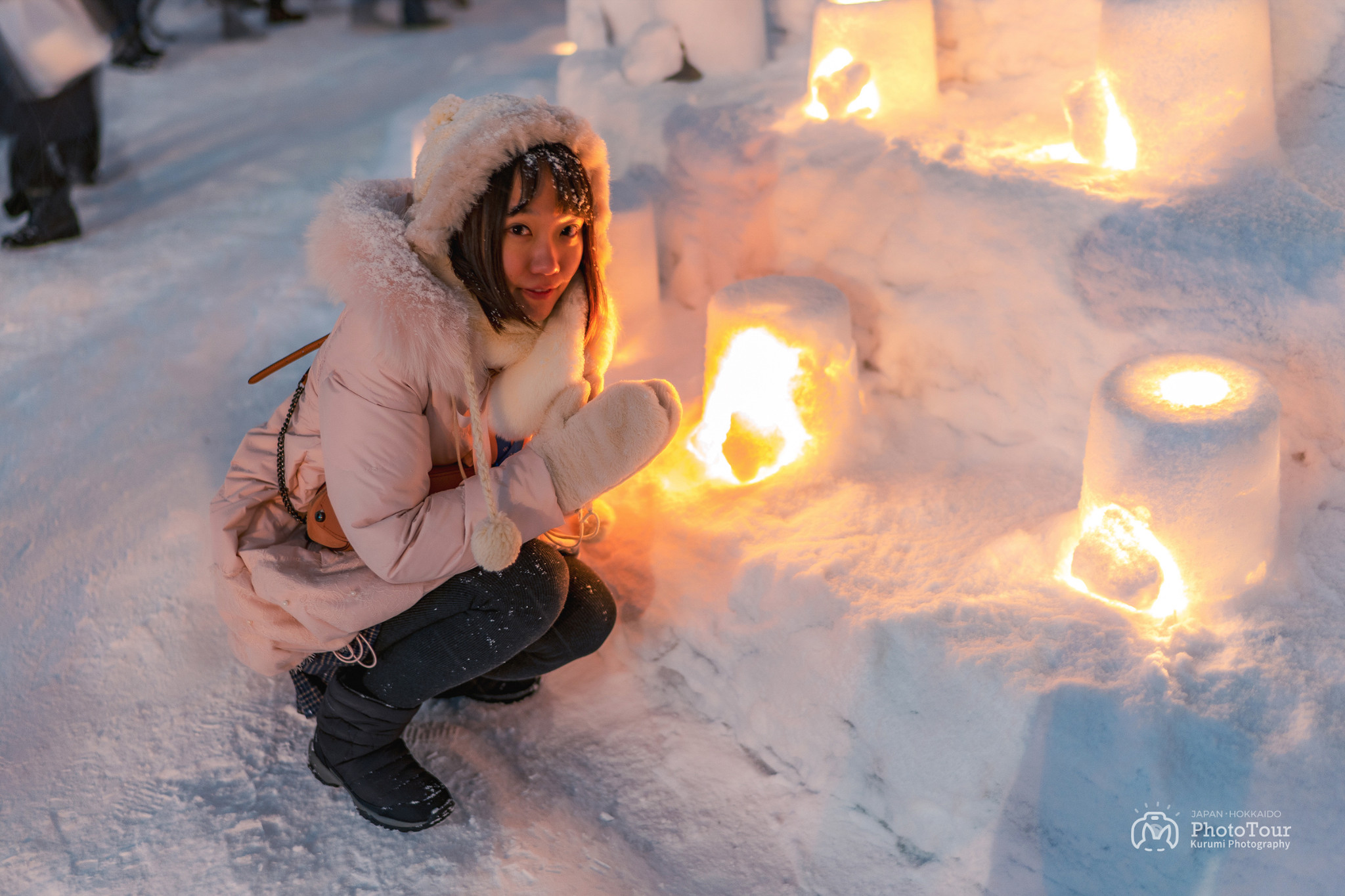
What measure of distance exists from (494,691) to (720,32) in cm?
215

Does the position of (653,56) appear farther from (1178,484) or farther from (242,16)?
(242,16)

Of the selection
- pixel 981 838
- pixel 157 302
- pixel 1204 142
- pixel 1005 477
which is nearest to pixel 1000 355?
pixel 1005 477

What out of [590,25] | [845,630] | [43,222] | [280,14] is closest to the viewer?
[845,630]

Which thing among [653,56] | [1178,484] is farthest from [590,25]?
[1178,484]

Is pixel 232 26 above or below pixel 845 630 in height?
above

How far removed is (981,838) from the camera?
1.65 metres

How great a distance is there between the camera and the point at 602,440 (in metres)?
1.65

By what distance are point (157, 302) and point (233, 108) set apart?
8.60ft

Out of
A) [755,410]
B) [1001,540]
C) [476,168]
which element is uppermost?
[476,168]

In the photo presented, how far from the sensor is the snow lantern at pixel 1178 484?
161cm

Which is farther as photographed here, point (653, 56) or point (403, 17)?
point (403, 17)

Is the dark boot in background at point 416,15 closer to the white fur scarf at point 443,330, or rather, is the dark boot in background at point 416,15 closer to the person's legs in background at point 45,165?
the person's legs in background at point 45,165

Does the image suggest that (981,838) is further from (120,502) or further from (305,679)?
(120,502)

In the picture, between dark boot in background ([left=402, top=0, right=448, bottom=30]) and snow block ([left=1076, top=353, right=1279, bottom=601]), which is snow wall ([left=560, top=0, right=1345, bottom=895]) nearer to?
snow block ([left=1076, top=353, right=1279, bottom=601])
